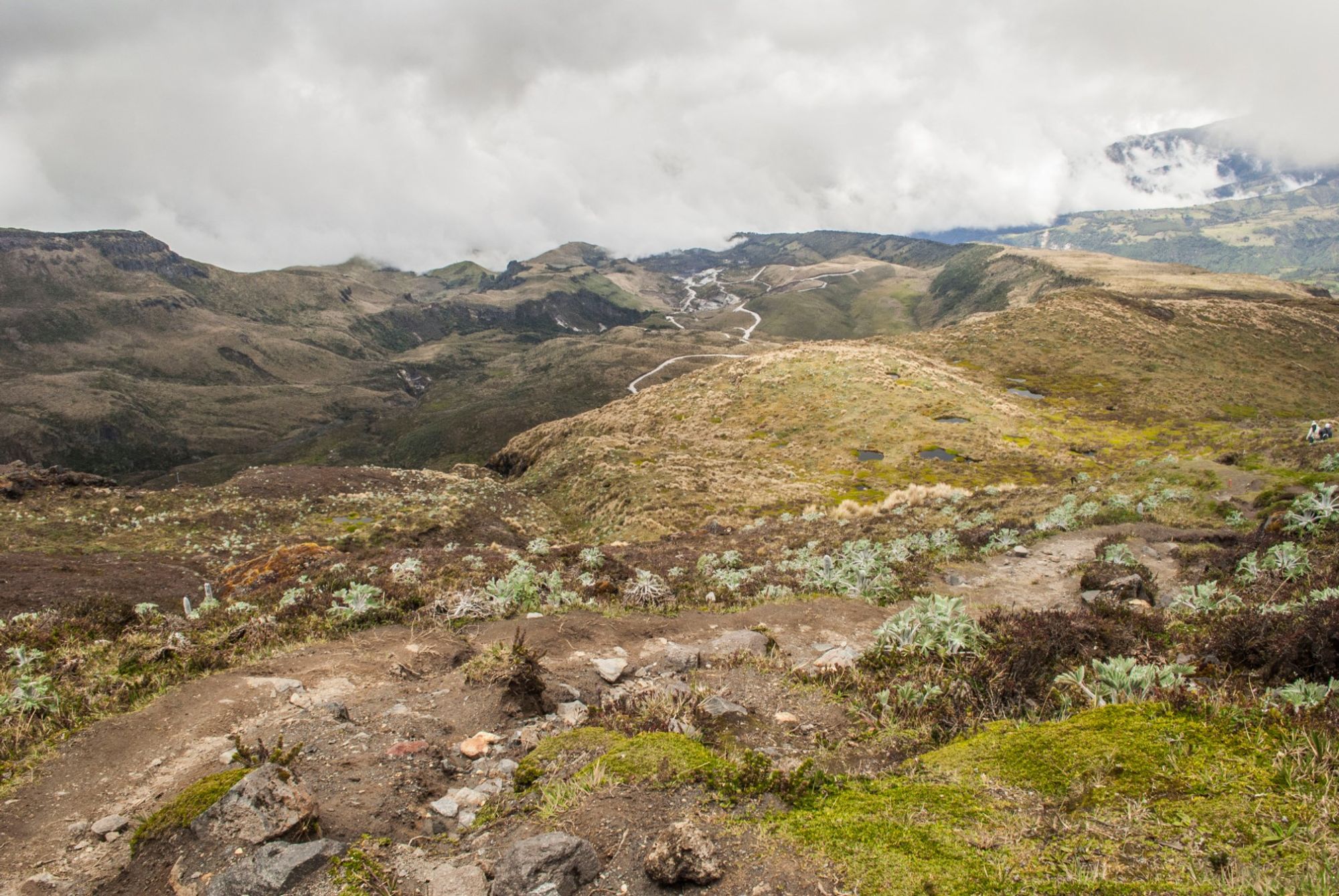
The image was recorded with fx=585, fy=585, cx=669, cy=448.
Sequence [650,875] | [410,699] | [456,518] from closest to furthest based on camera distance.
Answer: [650,875], [410,699], [456,518]

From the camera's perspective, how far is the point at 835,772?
474cm

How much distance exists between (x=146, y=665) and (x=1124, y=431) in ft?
209

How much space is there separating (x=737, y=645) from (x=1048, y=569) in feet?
29.5

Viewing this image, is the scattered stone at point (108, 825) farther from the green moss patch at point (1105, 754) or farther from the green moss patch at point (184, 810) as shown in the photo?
the green moss patch at point (1105, 754)

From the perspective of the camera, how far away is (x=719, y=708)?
6.05 metres

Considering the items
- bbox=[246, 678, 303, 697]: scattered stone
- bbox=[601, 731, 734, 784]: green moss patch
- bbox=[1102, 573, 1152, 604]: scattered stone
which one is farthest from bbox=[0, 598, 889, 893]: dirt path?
bbox=[1102, 573, 1152, 604]: scattered stone

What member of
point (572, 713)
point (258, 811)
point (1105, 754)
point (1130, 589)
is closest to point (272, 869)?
point (258, 811)

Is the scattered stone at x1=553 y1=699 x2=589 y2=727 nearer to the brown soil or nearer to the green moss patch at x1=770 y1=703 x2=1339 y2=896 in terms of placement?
the green moss patch at x1=770 y1=703 x2=1339 y2=896

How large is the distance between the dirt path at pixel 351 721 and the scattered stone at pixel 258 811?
340 mm

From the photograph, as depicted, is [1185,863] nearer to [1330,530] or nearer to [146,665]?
[146,665]

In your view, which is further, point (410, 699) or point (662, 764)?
point (410, 699)

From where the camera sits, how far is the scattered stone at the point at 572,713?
21.2 feet

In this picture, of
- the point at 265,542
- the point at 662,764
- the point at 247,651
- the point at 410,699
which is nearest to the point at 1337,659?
the point at 662,764

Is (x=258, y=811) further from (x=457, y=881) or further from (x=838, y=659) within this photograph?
(x=838, y=659)
